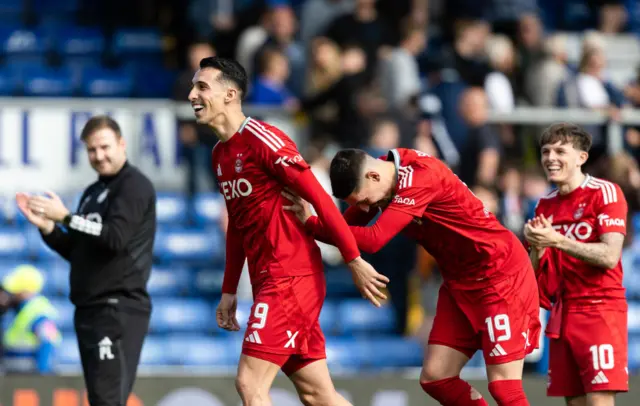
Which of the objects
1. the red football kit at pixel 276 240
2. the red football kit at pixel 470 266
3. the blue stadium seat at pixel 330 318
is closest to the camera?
the red football kit at pixel 276 240

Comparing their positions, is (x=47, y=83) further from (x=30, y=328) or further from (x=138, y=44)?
(x=30, y=328)

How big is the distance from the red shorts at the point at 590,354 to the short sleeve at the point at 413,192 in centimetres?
146

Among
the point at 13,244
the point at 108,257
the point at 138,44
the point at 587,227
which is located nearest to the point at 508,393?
the point at 587,227

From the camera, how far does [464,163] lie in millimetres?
12297

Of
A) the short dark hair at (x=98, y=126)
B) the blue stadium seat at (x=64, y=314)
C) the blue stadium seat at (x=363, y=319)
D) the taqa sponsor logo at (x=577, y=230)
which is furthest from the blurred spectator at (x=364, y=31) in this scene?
the taqa sponsor logo at (x=577, y=230)

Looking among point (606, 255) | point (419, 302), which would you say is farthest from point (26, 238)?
point (606, 255)

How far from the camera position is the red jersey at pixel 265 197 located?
664 cm

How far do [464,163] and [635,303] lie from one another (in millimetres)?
2756

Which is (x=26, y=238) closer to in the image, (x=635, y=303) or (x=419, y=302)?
(x=419, y=302)

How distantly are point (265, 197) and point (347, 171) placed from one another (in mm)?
492

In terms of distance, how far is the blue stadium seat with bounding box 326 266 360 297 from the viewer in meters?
13.1

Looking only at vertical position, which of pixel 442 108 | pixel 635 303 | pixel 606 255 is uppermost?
pixel 442 108

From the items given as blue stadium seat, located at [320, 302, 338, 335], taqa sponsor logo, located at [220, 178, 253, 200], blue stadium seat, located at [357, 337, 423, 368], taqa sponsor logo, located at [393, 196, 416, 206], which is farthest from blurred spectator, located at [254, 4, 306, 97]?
taqa sponsor logo, located at [393, 196, 416, 206]

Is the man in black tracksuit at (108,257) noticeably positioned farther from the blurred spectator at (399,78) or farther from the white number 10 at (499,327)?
the blurred spectator at (399,78)
